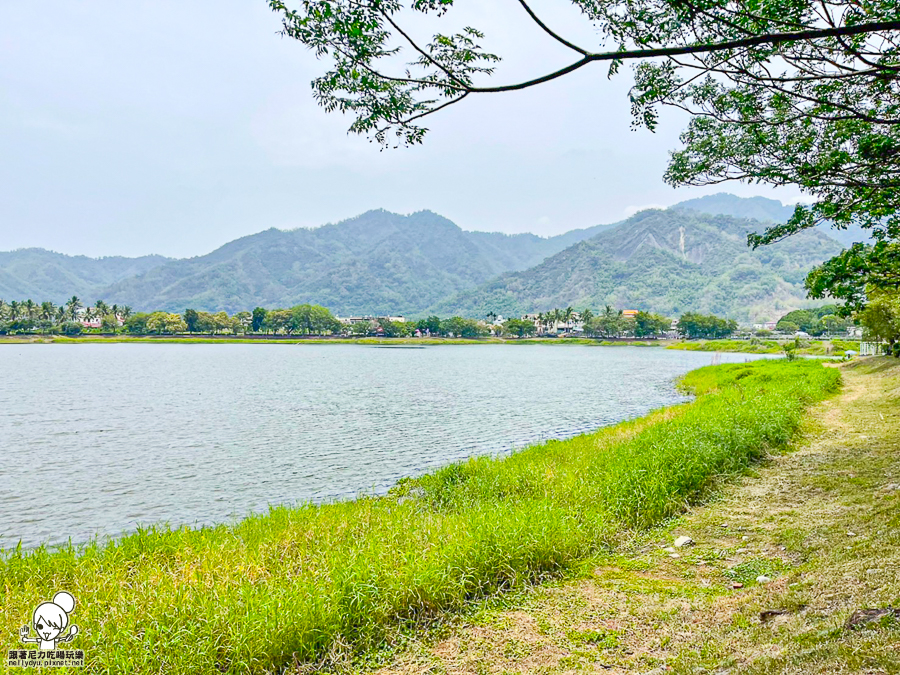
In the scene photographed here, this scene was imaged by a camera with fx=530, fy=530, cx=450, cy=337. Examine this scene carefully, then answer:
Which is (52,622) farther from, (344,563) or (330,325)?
(330,325)

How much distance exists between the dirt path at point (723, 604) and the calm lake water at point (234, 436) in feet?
30.6

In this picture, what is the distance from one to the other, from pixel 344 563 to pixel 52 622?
126 inches

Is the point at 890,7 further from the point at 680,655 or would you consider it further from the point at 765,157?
the point at 680,655

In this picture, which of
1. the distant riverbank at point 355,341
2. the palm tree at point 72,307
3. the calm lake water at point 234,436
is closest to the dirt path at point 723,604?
the calm lake water at point 234,436

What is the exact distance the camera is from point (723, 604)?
18.9 ft

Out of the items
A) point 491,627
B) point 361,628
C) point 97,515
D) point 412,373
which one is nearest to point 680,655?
point 491,627

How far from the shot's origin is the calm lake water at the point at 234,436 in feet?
46.8

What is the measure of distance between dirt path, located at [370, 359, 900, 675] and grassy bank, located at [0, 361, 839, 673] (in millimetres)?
560

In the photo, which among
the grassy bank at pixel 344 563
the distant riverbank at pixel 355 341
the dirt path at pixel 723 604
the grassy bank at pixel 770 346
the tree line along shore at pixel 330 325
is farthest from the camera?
the tree line along shore at pixel 330 325

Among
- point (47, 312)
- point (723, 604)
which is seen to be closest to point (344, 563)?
point (723, 604)

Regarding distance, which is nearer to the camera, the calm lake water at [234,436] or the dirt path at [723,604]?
the dirt path at [723,604]

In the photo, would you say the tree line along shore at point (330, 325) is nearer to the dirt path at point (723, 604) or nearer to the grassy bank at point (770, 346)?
the grassy bank at point (770, 346)

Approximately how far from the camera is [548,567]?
7289mm

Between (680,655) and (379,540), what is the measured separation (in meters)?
4.44
